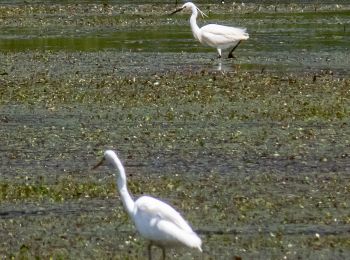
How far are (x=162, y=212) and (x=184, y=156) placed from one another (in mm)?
5151

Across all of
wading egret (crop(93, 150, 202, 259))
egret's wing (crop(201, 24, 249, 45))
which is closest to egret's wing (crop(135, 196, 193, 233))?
wading egret (crop(93, 150, 202, 259))

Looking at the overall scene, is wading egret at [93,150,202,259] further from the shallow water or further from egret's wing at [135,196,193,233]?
the shallow water

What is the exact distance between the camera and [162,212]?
842 cm

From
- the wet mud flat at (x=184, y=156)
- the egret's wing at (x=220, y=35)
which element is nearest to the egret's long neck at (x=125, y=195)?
the wet mud flat at (x=184, y=156)

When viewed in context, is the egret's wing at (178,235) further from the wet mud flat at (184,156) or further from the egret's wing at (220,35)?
the egret's wing at (220,35)

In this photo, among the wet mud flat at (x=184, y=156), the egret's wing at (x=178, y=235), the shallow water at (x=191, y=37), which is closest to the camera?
the egret's wing at (x=178, y=235)

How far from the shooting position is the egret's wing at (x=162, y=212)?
8.38m

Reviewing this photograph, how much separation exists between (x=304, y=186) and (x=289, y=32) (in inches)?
702

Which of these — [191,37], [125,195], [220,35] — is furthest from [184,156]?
[191,37]

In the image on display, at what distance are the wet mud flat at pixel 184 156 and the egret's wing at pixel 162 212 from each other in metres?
0.73

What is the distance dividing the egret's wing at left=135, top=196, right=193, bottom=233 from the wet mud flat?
73cm

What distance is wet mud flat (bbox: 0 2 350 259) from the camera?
9883 millimetres

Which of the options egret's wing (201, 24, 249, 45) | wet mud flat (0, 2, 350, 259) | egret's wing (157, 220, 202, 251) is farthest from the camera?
egret's wing (201, 24, 249, 45)

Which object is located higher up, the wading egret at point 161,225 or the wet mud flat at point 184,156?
the wading egret at point 161,225
